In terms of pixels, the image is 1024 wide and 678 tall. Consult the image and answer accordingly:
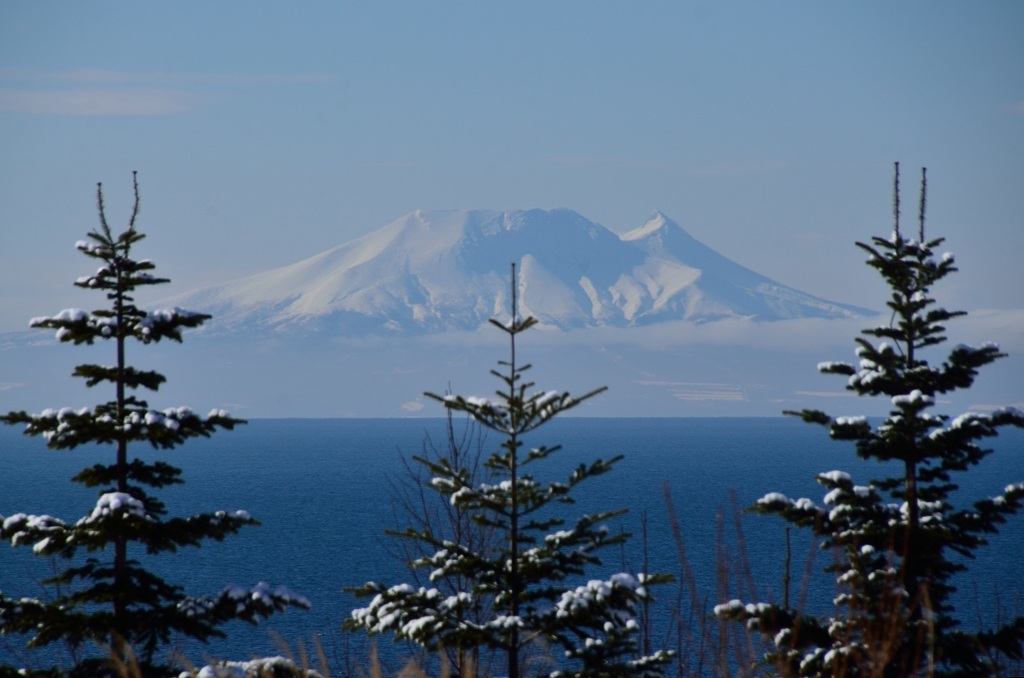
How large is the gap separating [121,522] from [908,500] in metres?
7.30

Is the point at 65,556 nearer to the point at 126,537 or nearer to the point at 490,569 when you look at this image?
the point at 126,537

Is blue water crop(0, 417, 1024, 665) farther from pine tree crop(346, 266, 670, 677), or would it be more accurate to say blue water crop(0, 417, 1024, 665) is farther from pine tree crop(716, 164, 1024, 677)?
pine tree crop(716, 164, 1024, 677)

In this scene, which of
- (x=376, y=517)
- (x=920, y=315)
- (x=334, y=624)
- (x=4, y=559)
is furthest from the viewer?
(x=376, y=517)

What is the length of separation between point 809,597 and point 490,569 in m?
46.1

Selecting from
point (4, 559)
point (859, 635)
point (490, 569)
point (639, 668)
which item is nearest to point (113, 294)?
point (490, 569)

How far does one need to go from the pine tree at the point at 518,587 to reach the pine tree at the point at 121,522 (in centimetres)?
117

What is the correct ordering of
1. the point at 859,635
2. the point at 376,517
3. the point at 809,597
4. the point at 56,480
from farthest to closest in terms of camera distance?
the point at 56,480
the point at 376,517
the point at 809,597
the point at 859,635

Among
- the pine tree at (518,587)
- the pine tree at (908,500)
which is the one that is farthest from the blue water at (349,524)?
the pine tree at (908,500)

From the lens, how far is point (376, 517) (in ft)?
312

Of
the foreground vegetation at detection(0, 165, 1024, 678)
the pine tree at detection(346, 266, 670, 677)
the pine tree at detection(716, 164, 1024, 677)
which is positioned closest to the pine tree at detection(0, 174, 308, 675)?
the foreground vegetation at detection(0, 165, 1024, 678)

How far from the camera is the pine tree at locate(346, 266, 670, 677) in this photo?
9.70 m

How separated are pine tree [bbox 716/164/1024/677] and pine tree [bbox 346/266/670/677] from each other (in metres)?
1.13

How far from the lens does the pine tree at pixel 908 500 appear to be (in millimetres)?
10258

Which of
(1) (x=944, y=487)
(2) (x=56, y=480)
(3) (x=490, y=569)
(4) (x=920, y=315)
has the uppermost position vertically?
(4) (x=920, y=315)
